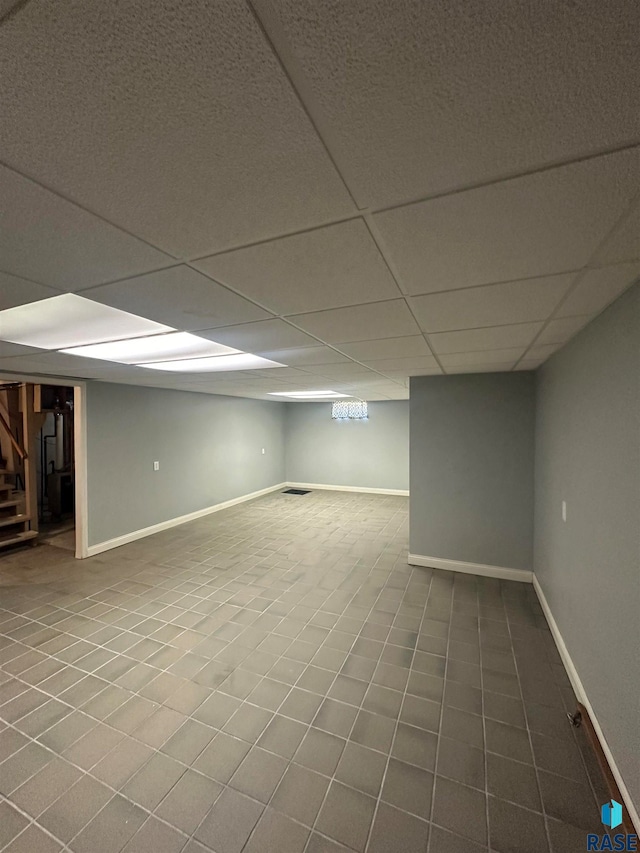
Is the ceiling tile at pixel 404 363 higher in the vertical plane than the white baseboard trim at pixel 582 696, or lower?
higher

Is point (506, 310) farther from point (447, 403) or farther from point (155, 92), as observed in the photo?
point (447, 403)

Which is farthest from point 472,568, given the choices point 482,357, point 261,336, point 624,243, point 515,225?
point 515,225

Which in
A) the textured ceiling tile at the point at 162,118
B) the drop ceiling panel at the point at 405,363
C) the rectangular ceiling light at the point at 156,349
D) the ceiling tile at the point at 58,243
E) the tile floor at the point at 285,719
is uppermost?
the textured ceiling tile at the point at 162,118

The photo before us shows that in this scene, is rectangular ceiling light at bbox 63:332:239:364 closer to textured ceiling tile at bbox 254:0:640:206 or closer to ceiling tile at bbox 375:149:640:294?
ceiling tile at bbox 375:149:640:294

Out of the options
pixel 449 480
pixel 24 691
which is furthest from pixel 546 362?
pixel 24 691

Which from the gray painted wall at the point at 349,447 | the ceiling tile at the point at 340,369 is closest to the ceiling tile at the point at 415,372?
the ceiling tile at the point at 340,369

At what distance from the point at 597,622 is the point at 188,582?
11.2ft

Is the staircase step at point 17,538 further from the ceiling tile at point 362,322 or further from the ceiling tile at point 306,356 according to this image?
the ceiling tile at point 362,322

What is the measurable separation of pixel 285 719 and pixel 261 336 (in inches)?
87.5

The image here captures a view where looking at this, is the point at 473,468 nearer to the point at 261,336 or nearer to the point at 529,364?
the point at 529,364

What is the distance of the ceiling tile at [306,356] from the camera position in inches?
103

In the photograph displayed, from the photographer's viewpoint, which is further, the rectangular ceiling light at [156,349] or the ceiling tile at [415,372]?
the ceiling tile at [415,372]

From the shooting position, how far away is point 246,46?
21.0 inches

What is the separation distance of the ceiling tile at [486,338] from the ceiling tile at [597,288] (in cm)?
24
